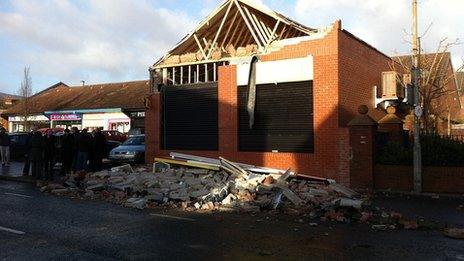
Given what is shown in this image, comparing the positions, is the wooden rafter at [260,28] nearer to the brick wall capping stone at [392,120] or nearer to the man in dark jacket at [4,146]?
the brick wall capping stone at [392,120]

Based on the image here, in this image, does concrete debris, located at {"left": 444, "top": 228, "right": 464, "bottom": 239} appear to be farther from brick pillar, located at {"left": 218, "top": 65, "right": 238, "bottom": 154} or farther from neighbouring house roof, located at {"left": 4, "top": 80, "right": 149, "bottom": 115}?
neighbouring house roof, located at {"left": 4, "top": 80, "right": 149, "bottom": 115}

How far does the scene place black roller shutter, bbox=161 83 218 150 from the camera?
19.7 meters

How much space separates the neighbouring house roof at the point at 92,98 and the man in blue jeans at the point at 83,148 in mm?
20576

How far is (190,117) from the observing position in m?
20.4

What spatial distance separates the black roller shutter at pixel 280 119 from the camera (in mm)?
17109

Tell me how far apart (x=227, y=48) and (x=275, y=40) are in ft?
8.44

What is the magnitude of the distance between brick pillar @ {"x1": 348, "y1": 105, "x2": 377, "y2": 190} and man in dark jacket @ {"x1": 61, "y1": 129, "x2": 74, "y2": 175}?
1073cm

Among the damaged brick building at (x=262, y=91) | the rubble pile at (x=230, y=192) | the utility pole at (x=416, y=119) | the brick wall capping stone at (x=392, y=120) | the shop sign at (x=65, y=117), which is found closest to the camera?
the rubble pile at (x=230, y=192)

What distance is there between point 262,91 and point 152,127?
5996 mm

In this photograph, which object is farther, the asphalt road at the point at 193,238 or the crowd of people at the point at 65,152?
the crowd of people at the point at 65,152

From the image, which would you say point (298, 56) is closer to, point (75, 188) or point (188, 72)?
point (188, 72)

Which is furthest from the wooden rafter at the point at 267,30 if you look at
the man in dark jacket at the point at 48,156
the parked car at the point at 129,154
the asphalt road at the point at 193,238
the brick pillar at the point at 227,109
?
the asphalt road at the point at 193,238

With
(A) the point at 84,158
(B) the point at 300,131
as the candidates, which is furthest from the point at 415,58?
(A) the point at 84,158

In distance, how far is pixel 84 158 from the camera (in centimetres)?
1883
